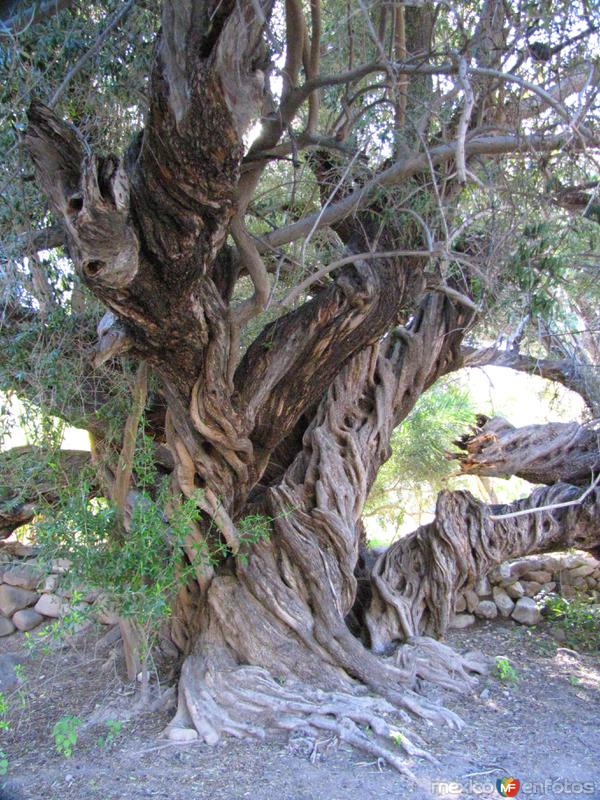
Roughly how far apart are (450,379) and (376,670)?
374cm

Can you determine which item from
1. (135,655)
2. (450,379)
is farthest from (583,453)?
(135,655)

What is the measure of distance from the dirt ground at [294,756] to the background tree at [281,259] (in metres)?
0.21

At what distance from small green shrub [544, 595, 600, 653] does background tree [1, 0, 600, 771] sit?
1.43 m

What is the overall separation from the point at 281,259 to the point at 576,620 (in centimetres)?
466

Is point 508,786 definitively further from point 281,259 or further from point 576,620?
point 576,620

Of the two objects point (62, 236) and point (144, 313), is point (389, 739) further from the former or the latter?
point (62, 236)

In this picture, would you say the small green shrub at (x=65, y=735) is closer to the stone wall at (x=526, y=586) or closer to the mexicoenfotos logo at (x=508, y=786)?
the mexicoenfotos logo at (x=508, y=786)

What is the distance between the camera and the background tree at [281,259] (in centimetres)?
301

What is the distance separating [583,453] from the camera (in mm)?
6668

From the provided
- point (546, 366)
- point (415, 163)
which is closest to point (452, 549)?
point (546, 366)

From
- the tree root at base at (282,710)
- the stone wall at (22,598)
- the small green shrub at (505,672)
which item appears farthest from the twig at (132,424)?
the small green shrub at (505,672)

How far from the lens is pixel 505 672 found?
17.2 feet

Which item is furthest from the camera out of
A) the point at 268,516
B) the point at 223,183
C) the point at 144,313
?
the point at 268,516

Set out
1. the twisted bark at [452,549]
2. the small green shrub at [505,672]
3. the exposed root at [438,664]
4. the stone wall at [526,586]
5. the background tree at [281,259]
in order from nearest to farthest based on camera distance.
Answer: the background tree at [281,259] → the exposed root at [438,664] → the small green shrub at [505,672] → the twisted bark at [452,549] → the stone wall at [526,586]
